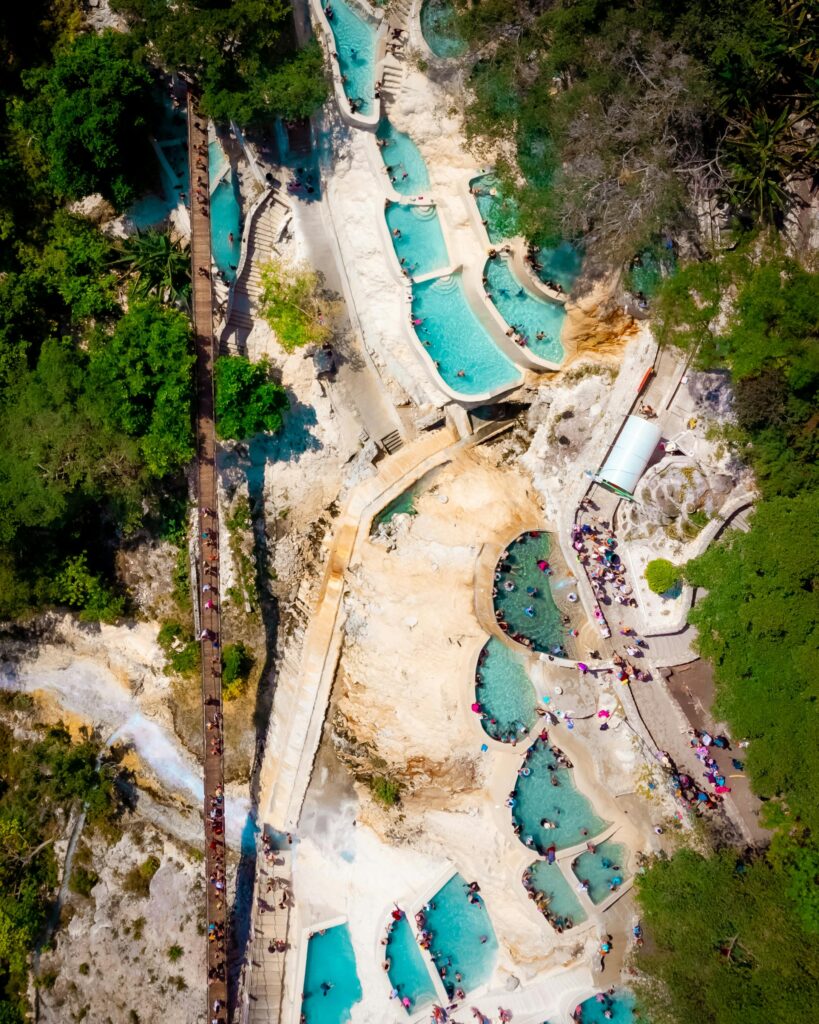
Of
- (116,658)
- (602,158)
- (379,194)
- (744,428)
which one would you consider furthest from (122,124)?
(744,428)

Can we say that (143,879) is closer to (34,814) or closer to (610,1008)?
(34,814)

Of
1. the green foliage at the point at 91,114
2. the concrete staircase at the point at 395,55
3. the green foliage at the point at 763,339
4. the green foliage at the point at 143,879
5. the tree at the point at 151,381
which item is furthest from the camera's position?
the green foliage at the point at 143,879

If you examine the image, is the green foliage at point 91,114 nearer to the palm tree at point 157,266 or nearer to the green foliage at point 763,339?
the palm tree at point 157,266

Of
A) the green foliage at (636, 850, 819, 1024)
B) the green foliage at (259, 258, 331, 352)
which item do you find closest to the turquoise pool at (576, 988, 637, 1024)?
the green foliage at (636, 850, 819, 1024)

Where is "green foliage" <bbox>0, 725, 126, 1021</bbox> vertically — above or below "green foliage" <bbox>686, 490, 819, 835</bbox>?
above

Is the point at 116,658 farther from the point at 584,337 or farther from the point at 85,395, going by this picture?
the point at 584,337

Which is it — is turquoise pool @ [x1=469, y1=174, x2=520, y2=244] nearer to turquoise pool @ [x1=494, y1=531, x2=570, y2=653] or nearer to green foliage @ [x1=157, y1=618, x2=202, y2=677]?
turquoise pool @ [x1=494, y1=531, x2=570, y2=653]

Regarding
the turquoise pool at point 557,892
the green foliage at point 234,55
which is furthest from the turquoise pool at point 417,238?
the turquoise pool at point 557,892
